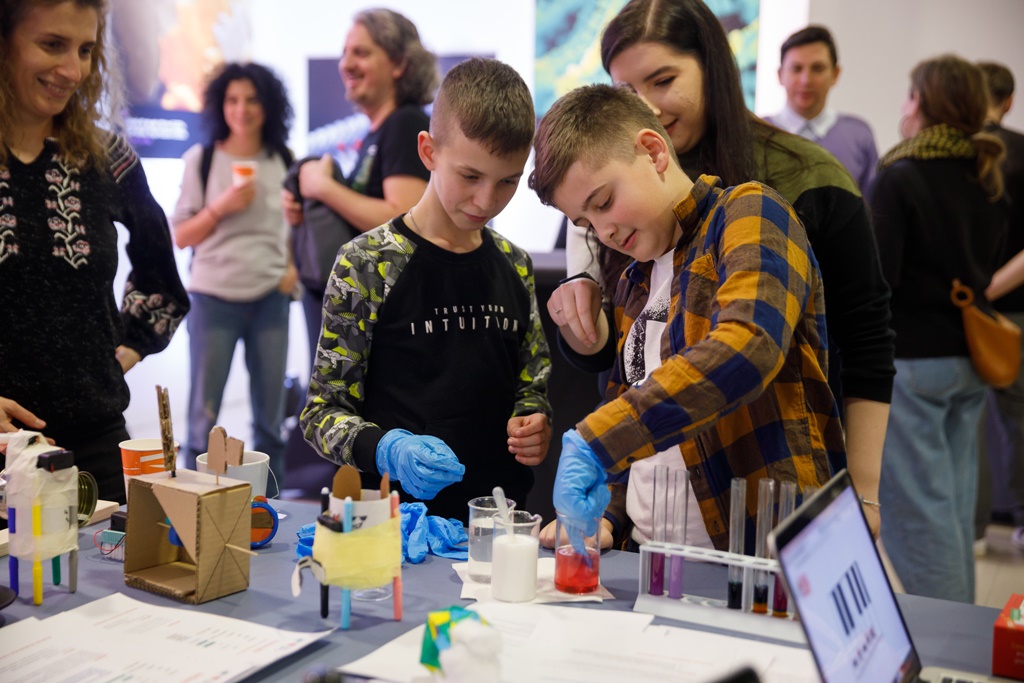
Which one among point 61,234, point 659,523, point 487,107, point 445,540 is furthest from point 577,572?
point 61,234

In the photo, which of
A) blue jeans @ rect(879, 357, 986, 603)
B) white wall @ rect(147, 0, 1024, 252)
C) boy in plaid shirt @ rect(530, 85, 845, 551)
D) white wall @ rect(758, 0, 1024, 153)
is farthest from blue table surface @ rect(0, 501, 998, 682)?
white wall @ rect(758, 0, 1024, 153)

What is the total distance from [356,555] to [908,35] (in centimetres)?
456

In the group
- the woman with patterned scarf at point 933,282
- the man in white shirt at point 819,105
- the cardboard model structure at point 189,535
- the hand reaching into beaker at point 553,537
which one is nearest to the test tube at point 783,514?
the hand reaching into beaker at point 553,537

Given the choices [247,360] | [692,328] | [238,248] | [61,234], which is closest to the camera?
[692,328]

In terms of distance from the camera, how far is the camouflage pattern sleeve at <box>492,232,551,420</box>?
179 cm

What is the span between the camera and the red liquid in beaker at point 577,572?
1253mm

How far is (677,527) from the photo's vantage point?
121 cm

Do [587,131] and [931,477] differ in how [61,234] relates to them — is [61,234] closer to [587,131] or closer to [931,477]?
[587,131]

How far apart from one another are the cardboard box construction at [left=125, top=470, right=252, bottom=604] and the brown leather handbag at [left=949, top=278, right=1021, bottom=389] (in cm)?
241

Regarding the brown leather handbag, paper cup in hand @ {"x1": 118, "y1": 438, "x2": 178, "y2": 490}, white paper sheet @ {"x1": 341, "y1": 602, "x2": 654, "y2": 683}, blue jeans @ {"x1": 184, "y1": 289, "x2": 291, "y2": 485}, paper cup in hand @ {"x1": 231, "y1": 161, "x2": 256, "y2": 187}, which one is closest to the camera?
white paper sheet @ {"x1": 341, "y1": 602, "x2": 654, "y2": 683}

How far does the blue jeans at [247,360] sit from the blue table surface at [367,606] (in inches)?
→ 89.6

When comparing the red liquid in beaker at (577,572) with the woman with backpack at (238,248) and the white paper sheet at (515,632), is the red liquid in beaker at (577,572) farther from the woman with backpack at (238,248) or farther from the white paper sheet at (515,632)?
the woman with backpack at (238,248)

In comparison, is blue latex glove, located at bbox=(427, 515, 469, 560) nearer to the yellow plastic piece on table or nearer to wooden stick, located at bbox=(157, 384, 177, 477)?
the yellow plastic piece on table

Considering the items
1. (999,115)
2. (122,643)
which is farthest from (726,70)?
(999,115)
